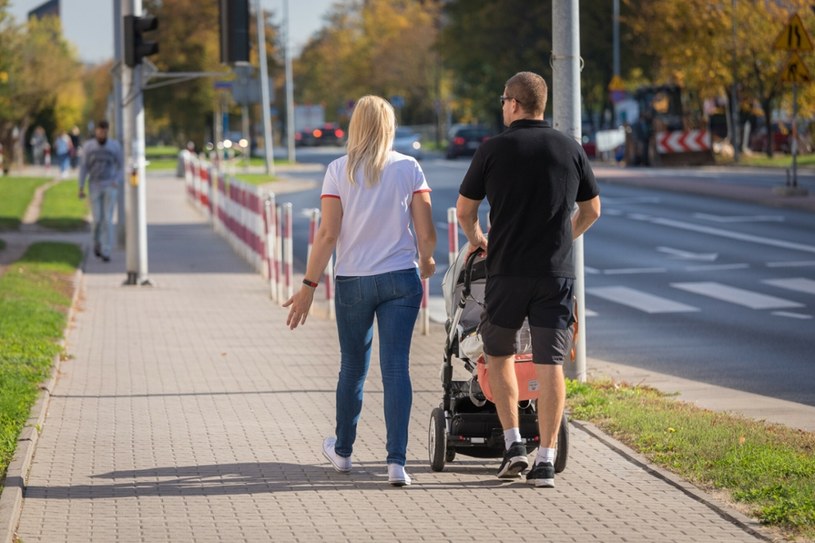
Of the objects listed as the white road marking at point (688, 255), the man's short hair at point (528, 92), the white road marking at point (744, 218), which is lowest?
the white road marking at point (688, 255)

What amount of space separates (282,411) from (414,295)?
2.52 meters

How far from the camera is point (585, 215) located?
741cm

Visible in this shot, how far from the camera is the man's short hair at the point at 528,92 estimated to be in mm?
7074

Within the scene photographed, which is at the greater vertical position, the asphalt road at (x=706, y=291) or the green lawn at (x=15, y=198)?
the green lawn at (x=15, y=198)

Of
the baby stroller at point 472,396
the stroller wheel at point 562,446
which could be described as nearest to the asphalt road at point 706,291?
the stroller wheel at point 562,446

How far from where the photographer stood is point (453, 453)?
7672mm

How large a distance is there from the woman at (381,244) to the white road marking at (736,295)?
348 inches

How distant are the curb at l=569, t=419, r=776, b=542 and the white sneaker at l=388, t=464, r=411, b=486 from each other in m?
1.22

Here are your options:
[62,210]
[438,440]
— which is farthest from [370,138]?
[62,210]

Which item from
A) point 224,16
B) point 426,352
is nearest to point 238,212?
point 224,16

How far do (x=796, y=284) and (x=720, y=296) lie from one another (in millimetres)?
1464

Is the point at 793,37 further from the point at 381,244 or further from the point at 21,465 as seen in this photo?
the point at 21,465

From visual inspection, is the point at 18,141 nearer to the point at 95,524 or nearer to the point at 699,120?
the point at 699,120

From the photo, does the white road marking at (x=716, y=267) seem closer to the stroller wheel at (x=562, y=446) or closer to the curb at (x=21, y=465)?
the curb at (x=21, y=465)
